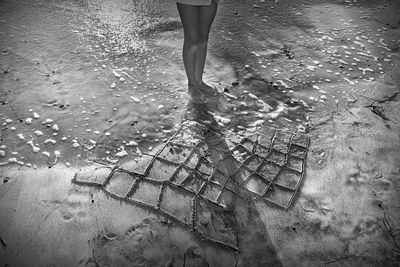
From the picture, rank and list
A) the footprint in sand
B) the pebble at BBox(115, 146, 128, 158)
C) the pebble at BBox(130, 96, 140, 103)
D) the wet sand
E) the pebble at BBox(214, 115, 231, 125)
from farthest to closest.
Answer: the pebble at BBox(130, 96, 140, 103)
the pebble at BBox(214, 115, 231, 125)
the pebble at BBox(115, 146, 128, 158)
the footprint in sand
the wet sand

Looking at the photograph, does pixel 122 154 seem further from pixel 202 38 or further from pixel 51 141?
pixel 202 38

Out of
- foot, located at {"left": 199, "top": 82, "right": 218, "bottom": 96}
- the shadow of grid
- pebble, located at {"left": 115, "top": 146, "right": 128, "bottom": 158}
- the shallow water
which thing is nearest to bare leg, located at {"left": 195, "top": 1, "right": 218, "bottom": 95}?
foot, located at {"left": 199, "top": 82, "right": 218, "bottom": 96}

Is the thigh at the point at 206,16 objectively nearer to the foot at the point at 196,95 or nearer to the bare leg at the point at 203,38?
the bare leg at the point at 203,38

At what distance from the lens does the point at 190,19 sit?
2.40 m

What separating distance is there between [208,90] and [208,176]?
104 cm

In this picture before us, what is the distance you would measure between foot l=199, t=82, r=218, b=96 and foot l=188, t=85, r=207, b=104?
5cm

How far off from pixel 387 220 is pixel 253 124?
1277mm

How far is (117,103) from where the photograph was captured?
286 centimetres

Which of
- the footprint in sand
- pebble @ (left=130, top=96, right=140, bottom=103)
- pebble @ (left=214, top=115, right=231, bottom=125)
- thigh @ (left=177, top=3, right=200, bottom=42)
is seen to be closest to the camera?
the footprint in sand

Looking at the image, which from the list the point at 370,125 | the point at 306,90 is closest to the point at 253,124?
the point at 306,90

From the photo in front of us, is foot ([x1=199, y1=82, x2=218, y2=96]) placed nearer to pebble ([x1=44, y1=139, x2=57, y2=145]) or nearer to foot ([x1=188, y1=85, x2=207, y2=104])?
foot ([x1=188, y1=85, x2=207, y2=104])

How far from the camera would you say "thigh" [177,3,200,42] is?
2324 mm

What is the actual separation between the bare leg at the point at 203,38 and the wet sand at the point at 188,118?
0.60 feet

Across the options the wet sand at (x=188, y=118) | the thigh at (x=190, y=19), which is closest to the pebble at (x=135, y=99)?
the wet sand at (x=188, y=118)
